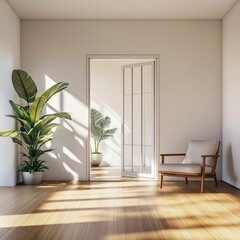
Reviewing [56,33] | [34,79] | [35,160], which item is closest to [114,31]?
[56,33]

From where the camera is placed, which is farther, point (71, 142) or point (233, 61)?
point (71, 142)

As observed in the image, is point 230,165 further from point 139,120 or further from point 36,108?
point 36,108

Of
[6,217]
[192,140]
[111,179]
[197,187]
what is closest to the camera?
[6,217]

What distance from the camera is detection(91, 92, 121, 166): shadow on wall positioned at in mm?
10234

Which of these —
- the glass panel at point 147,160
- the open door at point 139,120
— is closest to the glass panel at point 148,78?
the open door at point 139,120

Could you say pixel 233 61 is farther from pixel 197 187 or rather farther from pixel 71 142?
pixel 71 142

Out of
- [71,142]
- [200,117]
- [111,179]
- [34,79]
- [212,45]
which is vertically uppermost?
[212,45]

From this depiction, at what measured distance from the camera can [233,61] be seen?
663 cm

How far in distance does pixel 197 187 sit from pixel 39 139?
2.65 m

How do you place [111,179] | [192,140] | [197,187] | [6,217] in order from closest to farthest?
[6,217] → [197,187] → [192,140] → [111,179]

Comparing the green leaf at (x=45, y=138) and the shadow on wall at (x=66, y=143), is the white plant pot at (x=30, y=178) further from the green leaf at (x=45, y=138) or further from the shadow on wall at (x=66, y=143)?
the green leaf at (x=45, y=138)

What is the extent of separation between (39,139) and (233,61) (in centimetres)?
337

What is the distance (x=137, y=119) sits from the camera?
25.4ft

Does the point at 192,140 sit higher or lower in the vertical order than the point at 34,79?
lower
